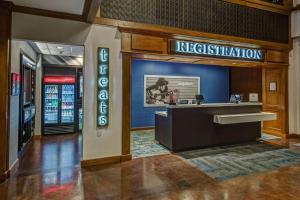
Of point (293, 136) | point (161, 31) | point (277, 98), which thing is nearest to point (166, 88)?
point (161, 31)

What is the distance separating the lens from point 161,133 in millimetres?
5410

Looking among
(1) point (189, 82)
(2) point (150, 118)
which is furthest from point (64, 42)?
(1) point (189, 82)

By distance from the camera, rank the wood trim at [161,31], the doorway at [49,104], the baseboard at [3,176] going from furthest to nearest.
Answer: the doorway at [49,104] < the wood trim at [161,31] < the baseboard at [3,176]

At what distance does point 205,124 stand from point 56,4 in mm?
4069

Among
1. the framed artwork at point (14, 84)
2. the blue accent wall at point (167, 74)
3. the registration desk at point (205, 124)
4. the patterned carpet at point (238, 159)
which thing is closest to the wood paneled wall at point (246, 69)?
the blue accent wall at point (167, 74)

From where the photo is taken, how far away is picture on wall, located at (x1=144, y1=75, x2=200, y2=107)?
782cm

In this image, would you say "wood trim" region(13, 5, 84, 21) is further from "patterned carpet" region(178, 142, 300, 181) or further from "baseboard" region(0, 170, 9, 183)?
"patterned carpet" region(178, 142, 300, 181)

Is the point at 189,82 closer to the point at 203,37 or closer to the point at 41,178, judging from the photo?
the point at 203,37

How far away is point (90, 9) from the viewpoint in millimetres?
3314

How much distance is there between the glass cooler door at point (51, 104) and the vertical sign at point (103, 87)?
11.7ft

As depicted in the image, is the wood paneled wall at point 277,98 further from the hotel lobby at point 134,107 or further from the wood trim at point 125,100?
the wood trim at point 125,100

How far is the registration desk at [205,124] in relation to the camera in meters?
4.88

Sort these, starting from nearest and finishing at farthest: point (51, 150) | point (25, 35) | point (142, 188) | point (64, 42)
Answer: point (142, 188) < point (25, 35) < point (64, 42) < point (51, 150)

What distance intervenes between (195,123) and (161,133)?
3.10 feet
